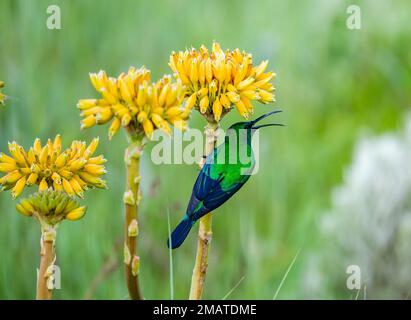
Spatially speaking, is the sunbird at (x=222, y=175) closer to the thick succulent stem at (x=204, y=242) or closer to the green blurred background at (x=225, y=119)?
the thick succulent stem at (x=204, y=242)

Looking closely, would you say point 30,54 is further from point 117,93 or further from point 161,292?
point 117,93

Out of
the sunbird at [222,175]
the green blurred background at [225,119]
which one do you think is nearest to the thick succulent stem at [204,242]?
the sunbird at [222,175]

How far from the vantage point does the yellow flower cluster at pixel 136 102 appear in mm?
379

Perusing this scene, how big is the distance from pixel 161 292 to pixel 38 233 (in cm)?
20

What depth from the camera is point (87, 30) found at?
130cm

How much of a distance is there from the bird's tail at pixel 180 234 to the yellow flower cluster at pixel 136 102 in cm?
6

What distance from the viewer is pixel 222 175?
43 cm

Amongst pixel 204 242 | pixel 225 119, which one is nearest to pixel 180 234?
pixel 204 242

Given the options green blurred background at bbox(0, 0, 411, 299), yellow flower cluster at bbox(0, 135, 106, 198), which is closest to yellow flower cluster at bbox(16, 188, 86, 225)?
yellow flower cluster at bbox(0, 135, 106, 198)

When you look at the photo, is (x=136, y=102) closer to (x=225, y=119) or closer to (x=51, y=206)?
(x=51, y=206)

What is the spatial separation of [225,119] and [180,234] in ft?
2.91

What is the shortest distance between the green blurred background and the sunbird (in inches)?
13.0

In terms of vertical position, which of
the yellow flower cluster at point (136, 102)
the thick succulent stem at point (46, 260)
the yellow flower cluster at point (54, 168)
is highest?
the yellow flower cluster at point (136, 102)
